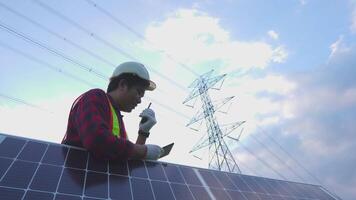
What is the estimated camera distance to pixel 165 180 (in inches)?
187

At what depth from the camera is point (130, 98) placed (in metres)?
5.22

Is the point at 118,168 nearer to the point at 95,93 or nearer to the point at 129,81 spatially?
the point at 95,93

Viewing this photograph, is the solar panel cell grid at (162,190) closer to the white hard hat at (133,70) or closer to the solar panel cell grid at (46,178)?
the solar panel cell grid at (46,178)

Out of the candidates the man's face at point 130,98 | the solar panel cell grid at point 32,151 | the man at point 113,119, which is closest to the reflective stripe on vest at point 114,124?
the man at point 113,119

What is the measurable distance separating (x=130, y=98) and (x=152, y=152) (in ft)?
3.05

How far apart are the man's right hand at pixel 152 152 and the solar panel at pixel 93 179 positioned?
0.59 ft

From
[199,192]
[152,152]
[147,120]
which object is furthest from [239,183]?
[147,120]

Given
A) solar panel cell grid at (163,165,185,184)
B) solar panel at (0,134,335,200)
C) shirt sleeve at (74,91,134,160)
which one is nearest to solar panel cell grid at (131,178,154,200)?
solar panel at (0,134,335,200)

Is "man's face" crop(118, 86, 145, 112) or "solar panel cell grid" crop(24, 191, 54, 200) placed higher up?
"man's face" crop(118, 86, 145, 112)

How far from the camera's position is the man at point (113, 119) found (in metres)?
4.12

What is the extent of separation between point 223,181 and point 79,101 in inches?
104

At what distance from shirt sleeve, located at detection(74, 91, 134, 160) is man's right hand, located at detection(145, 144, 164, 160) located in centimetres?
43

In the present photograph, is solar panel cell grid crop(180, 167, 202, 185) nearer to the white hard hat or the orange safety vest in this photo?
the orange safety vest

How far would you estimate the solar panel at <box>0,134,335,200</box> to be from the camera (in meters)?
3.51
